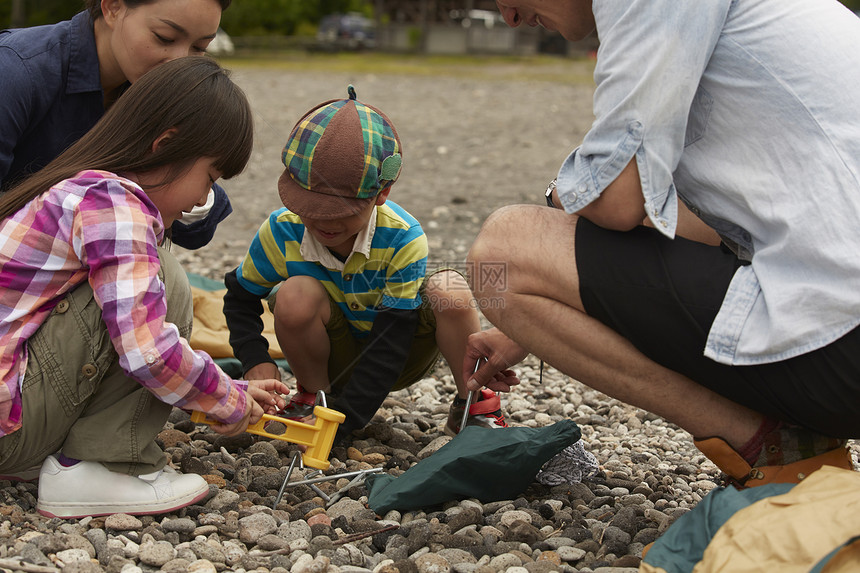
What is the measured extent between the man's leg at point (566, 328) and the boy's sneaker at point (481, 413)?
0.64 meters

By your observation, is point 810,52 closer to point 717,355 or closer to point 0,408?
point 717,355

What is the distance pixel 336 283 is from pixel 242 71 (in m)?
17.3

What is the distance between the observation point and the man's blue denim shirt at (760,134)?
1945mm

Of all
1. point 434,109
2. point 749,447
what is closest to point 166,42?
point 749,447

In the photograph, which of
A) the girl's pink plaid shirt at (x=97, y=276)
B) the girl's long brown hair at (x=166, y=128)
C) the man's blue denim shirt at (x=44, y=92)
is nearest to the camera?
the girl's pink plaid shirt at (x=97, y=276)

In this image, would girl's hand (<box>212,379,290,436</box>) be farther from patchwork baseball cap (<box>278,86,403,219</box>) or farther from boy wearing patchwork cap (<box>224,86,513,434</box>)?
patchwork baseball cap (<box>278,86,403,219</box>)

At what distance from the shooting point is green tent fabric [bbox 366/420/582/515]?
233 centimetres

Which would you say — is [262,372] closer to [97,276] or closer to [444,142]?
[97,276]

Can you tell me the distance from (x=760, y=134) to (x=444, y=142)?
7516 millimetres

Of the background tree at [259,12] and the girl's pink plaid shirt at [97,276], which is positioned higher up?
the girl's pink plaid shirt at [97,276]

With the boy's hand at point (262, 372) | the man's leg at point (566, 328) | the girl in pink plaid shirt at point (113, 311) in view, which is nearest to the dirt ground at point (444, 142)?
the man's leg at point (566, 328)

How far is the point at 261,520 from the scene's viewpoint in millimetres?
2254

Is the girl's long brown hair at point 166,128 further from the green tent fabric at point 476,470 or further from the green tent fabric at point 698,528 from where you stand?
the green tent fabric at point 698,528

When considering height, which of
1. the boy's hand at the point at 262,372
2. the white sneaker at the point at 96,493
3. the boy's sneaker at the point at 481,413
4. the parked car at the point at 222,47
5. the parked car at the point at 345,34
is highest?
the white sneaker at the point at 96,493
